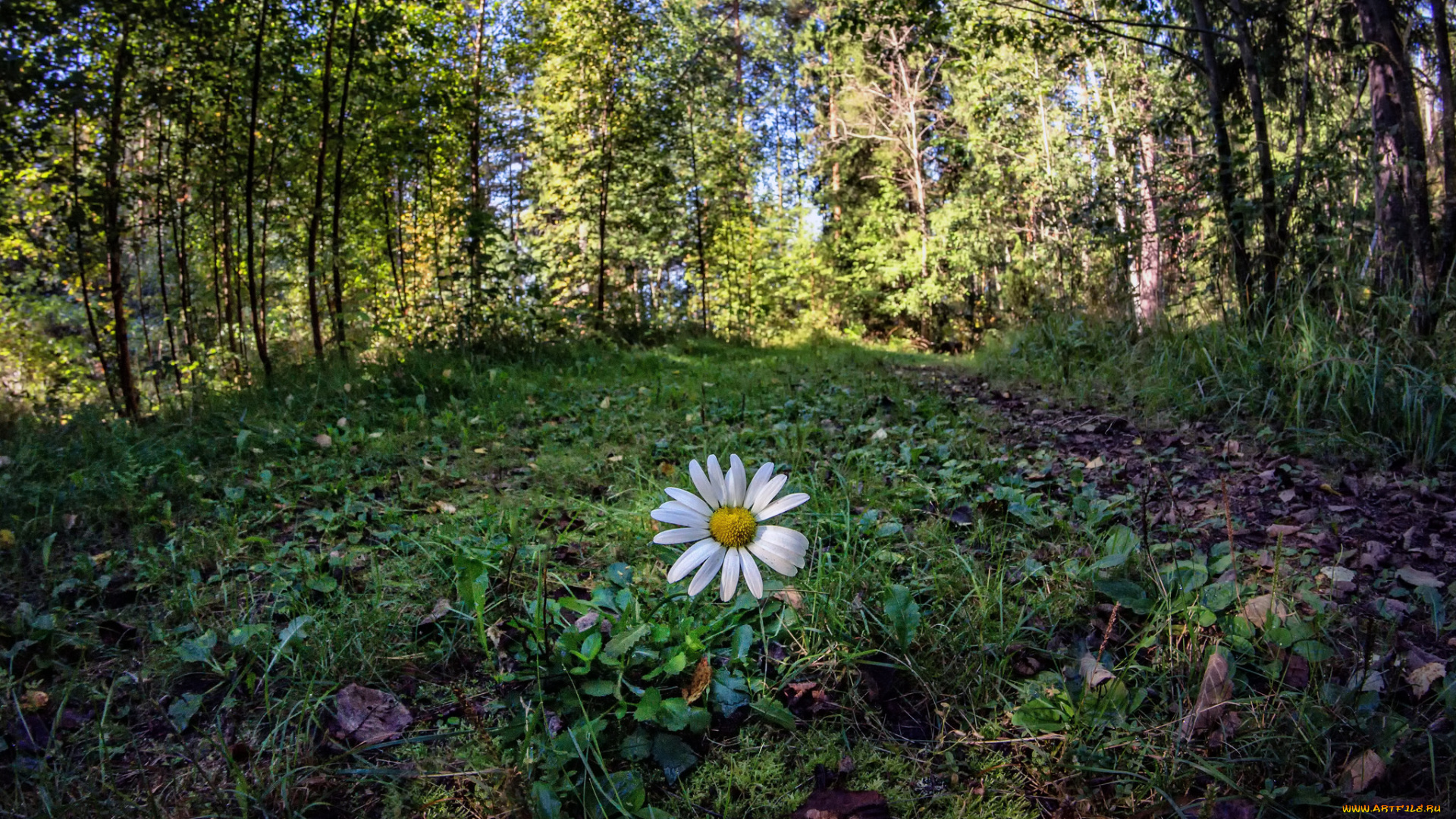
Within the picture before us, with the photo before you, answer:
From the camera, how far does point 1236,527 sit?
195 centimetres

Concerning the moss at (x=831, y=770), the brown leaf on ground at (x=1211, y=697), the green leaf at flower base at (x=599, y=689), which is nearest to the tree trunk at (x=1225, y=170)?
the brown leaf on ground at (x=1211, y=697)

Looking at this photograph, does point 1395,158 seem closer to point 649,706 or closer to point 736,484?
point 736,484

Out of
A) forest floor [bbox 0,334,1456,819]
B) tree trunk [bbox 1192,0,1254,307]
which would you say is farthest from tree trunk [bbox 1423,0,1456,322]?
forest floor [bbox 0,334,1456,819]

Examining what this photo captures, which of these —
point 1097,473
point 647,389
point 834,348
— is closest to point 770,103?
point 834,348

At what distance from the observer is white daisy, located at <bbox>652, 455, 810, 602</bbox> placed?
1128 mm

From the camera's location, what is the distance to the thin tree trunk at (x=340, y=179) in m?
5.15

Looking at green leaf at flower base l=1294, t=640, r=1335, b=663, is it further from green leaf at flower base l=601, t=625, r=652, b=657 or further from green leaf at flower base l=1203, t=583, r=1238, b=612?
green leaf at flower base l=601, t=625, r=652, b=657

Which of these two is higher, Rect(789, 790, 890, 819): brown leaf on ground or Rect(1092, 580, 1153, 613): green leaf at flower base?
Rect(1092, 580, 1153, 613): green leaf at flower base

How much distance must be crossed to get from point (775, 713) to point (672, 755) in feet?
0.66

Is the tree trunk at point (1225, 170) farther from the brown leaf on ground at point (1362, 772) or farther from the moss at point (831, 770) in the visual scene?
the moss at point (831, 770)

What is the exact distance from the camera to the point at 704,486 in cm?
117

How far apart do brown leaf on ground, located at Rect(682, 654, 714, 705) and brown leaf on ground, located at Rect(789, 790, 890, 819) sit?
272 mm

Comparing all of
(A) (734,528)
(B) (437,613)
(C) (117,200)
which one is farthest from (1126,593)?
(C) (117,200)

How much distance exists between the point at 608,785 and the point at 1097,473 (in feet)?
7.26
